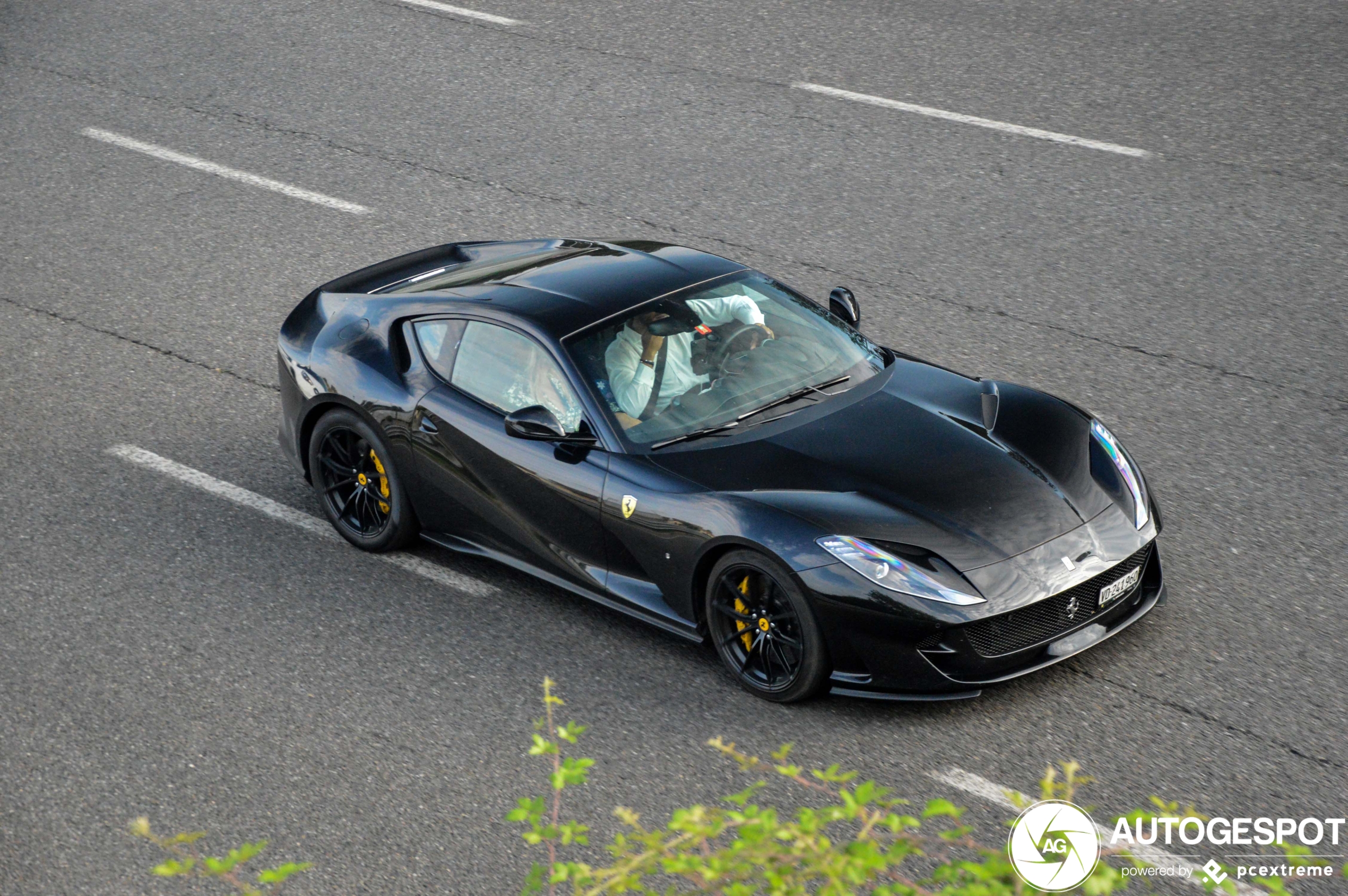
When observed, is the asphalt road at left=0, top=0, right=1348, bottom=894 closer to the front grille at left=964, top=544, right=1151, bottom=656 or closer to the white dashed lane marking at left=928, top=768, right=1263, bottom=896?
the white dashed lane marking at left=928, top=768, right=1263, bottom=896

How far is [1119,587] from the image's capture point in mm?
5664

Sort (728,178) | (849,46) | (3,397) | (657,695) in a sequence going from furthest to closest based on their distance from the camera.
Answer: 1. (849,46)
2. (728,178)
3. (3,397)
4. (657,695)

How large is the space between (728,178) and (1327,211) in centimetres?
421

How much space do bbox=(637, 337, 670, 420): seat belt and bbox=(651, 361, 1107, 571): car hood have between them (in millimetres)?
244

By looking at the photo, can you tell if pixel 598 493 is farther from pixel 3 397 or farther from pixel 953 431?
pixel 3 397

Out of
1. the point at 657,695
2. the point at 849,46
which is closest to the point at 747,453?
the point at 657,695

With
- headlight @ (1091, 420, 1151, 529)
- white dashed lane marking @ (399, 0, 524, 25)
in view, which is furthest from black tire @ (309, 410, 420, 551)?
white dashed lane marking @ (399, 0, 524, 25)

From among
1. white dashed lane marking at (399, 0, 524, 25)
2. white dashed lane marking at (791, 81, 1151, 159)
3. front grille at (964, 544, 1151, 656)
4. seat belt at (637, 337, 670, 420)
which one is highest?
white dashed lane marking at (791, 81, 1151, 159)

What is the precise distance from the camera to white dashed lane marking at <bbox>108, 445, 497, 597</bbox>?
6.84 metres

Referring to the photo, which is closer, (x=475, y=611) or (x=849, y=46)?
(x=475, y=611)

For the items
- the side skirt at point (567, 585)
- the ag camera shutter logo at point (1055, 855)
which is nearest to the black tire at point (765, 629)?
the side skirt at point (567, 585)

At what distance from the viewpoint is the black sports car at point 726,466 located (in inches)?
213

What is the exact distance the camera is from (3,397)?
8750mm

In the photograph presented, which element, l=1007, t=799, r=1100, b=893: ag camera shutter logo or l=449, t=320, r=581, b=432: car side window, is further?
l=449, t=320, r=581, b=432: car side window
